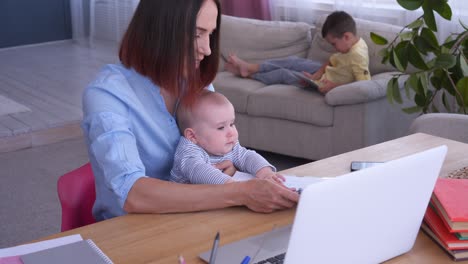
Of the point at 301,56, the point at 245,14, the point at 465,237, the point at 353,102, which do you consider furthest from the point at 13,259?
the point at 245,14

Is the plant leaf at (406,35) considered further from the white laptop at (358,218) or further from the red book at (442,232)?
the white laptop at (358,218)

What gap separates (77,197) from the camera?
201 cm

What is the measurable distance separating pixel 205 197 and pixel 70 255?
0.38 metres

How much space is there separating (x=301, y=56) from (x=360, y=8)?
59 centimetres

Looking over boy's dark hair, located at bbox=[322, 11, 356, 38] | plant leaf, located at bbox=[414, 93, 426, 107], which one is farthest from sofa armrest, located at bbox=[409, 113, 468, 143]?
boy's dark hair, located at bbox=[322, 11, 356, 38]

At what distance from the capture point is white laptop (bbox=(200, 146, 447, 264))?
4.11 feet

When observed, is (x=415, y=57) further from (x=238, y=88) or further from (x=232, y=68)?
(x=232, y=68)

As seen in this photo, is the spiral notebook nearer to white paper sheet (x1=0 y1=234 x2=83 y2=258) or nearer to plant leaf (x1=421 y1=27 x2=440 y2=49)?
white paper sheet (x1=0 y1=234 x2=83 y2=258)

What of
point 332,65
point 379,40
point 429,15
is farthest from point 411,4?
point 332,65

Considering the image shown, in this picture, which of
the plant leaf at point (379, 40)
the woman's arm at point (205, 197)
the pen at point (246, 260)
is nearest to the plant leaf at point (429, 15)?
the plant leaf at point (379, 40)

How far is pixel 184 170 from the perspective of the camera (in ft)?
6.41

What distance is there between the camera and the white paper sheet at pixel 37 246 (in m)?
1.54

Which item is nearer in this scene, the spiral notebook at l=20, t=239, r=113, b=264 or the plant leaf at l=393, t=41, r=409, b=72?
the spiral notebook at l=20, t=239, r=113, b=264

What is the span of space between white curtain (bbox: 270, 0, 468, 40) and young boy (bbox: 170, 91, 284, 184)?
2.87m
